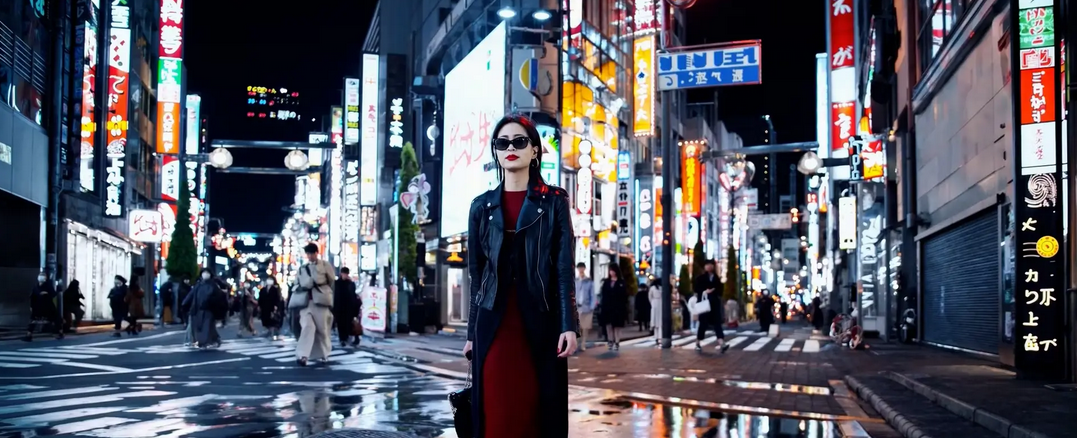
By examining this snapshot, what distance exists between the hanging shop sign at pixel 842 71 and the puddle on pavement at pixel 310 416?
1117 inches

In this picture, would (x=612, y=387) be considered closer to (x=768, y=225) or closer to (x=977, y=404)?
(x=977, y=404)

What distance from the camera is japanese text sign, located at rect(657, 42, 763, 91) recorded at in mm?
20562

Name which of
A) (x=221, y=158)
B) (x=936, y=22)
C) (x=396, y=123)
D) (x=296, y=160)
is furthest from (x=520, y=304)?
(x=396, y=123)

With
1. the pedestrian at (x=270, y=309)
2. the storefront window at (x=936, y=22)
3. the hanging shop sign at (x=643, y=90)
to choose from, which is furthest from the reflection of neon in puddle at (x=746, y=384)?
the hanging shop sign at (x=643, y=90)

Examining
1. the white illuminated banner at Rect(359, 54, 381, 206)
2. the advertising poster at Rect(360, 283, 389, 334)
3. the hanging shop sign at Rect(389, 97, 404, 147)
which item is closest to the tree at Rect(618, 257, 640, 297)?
the hanging shop sign at Rect(389, 97, 404, 147)

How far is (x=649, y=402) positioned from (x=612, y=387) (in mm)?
1770

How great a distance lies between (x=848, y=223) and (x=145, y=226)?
28.0 meters

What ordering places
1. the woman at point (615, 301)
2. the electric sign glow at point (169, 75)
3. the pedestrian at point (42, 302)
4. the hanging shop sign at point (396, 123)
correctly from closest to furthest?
the woman at point (615, 301) < the pedestrian at point (42, 302) < the electric sign glow at point (169, 75) < the hanging shop sign at point (396, 123)

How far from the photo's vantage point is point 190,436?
775cm

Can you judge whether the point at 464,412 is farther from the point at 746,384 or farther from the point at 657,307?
the point at 657,307

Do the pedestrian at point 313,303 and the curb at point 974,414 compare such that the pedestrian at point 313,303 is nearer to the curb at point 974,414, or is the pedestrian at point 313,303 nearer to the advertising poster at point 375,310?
the curb at point 974,414

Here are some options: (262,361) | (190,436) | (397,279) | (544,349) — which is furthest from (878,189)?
(544,349)

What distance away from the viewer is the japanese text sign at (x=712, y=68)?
20562 mm

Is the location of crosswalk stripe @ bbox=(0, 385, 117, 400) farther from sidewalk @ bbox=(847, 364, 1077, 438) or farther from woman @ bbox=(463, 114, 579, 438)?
sidewalk @ bbox=(847, 364, 1077, 438)
